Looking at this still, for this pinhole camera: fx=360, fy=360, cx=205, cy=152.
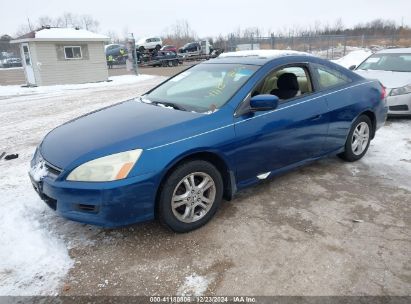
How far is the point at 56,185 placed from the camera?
2986 mm

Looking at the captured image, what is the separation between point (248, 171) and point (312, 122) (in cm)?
109

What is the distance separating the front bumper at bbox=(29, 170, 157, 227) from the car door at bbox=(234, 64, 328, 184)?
3.40ft

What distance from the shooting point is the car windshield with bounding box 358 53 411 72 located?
8285 mm

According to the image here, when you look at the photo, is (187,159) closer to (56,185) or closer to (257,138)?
(257,138)

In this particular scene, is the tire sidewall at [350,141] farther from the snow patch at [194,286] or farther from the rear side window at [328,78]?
the snow patch at [194,286]

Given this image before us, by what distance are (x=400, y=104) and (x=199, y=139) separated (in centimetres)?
569

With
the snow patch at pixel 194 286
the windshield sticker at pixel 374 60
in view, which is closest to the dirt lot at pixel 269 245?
the snow patch at pixel 194 286

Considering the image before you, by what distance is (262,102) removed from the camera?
11.6ft

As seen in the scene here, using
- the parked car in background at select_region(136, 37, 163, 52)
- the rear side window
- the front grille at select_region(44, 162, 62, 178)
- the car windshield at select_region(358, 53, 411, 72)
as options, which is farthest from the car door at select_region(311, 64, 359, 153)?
the parked car in background at select_region(136, 37, 163, 52)

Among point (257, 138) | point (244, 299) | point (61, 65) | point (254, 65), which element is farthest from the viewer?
point (61, 65)

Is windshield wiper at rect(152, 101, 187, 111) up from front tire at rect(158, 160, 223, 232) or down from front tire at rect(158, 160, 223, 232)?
up

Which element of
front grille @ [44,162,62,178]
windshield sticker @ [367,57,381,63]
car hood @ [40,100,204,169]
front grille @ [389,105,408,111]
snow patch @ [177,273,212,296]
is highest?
windshield sticker @ [367,57,381,63]

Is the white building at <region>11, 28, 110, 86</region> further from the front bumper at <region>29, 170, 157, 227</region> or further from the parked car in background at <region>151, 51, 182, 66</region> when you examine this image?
the front bumper at <region>29, 170, 157, 227</region>

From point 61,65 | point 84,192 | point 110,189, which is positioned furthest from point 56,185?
point 61,65
